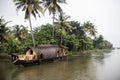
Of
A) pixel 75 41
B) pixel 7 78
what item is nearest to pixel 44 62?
pixel 7 78

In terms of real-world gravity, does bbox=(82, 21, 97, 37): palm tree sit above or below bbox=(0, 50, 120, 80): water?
above

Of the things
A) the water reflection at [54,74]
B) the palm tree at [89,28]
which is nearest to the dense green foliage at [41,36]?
the palm tree at [89,28]

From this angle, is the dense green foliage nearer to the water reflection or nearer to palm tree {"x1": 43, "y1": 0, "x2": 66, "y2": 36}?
palm tree {"x1": 43, "y1": 0, "x2": 66, "y2": 36}

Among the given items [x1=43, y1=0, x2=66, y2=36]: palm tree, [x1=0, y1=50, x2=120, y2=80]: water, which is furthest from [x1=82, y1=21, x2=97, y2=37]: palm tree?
[x1=0, y1=50, x2=120, y2=80]: water

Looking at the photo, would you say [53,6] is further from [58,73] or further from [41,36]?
[58,73]

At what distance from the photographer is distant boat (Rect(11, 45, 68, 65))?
56.6ft

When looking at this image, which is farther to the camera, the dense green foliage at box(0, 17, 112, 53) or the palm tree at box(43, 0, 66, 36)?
the palm tree at box(43, 0, 66, 36)

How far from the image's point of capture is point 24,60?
1694 centimetres

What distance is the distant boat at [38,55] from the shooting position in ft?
56.6

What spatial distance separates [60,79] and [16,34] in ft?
80.1

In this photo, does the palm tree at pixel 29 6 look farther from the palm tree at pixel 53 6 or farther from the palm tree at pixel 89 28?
the palm tree at pixel 89 28

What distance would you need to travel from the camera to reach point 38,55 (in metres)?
18.9

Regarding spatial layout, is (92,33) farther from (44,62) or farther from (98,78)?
(98,78)

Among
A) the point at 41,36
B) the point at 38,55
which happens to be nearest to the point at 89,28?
the point at 41,36
